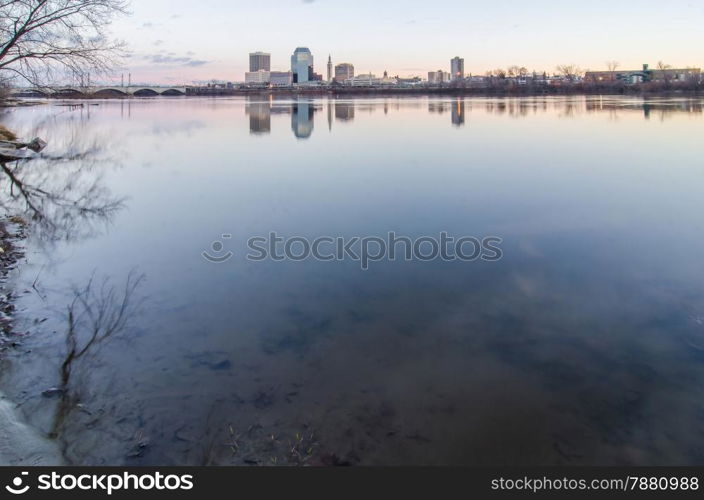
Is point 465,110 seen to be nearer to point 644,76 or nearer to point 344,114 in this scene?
point 344,114

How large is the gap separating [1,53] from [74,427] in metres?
13.5

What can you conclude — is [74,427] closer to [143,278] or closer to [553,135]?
[143,278]

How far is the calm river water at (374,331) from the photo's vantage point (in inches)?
191

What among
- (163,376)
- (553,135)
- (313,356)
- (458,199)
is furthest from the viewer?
(553,135)

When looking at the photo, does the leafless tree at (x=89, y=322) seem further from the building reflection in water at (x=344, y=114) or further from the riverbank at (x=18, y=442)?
the building reflection in water at (x=344, y=114)

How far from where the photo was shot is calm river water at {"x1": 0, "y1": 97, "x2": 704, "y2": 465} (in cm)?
485

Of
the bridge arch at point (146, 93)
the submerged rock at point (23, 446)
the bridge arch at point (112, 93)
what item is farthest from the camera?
the bridge arch at point (146, 93)

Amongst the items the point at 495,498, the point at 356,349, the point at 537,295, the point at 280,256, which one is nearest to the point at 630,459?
the point at 495,498

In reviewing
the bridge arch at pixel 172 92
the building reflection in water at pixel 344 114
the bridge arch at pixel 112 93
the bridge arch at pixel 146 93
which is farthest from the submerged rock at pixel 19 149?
the bridge arch at pixel 172 92

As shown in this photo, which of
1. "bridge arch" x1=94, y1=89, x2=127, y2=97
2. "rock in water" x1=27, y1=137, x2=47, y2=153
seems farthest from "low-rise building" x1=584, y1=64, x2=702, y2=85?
"rock in water" x1=27, y1=137, x2=47, y2=153

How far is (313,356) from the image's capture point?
627 centimetres

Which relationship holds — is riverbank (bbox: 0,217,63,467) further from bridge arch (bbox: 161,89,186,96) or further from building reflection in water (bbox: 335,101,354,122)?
bridge arch (bbox: 161,89,186,96)

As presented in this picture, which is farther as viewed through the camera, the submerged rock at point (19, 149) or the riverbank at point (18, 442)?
Result: the submerged rock at point (19, 149)

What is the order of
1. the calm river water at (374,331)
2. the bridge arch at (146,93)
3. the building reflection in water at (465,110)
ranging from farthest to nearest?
the bridge arch at (146,93) < the building reflection in water at (465,110) < the calm river water at (374,331)
